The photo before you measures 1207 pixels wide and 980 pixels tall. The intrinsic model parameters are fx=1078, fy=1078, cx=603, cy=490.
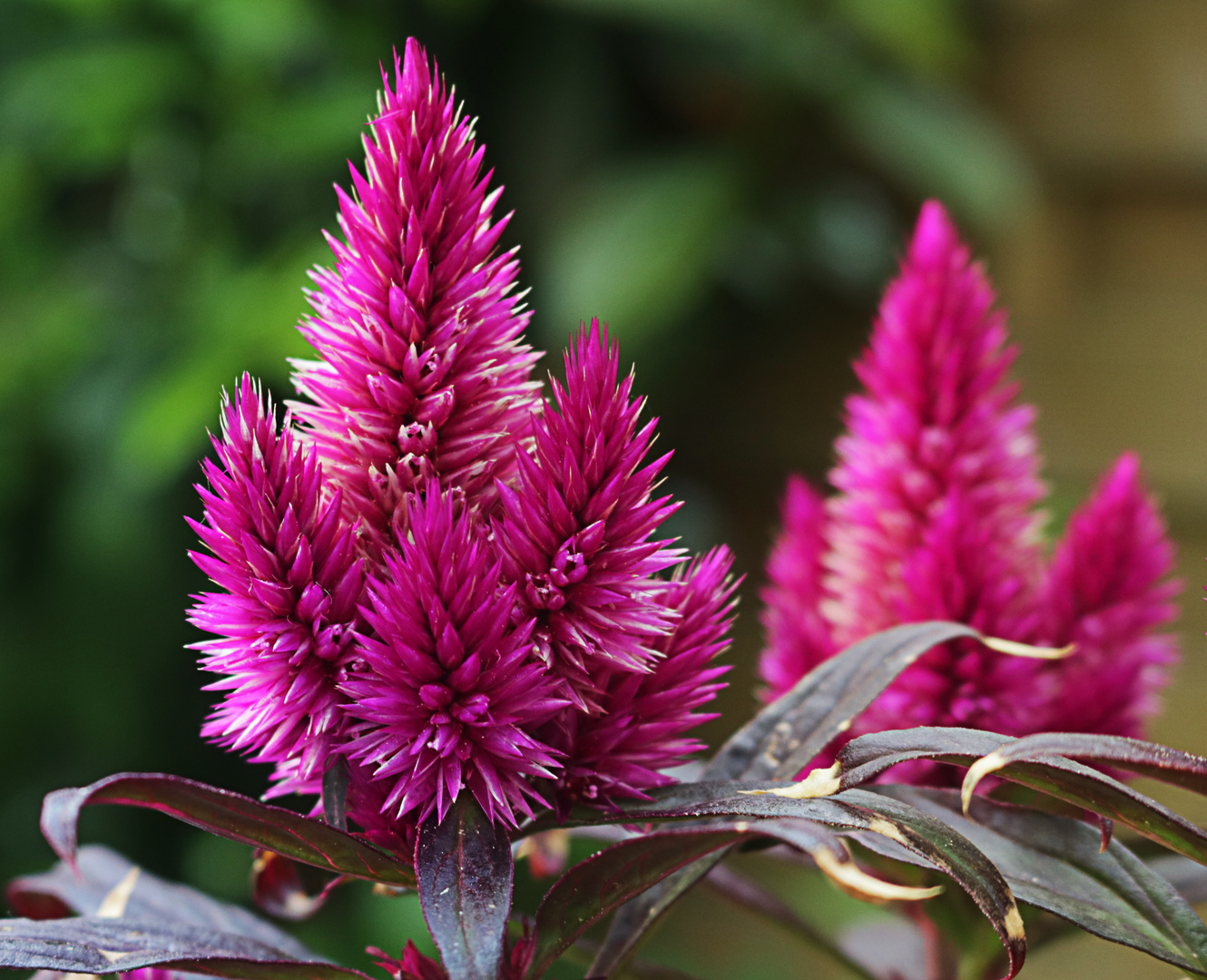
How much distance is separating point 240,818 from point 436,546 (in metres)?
0.08

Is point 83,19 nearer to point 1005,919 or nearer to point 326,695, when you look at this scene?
point 326,695

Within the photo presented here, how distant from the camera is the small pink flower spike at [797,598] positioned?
15.6 inches

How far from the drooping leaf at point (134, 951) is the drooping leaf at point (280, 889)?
5 cm

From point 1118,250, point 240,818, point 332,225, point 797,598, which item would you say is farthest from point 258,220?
point 240,818

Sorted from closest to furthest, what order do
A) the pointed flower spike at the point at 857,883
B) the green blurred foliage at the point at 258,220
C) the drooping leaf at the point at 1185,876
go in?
the pointed flower spike at the point at 857,883 < the drooping leaf at the point at 1185,876 < the green blurred foliage at the point at 258,220

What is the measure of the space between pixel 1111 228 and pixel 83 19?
155 cm

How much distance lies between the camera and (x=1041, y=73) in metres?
1.66

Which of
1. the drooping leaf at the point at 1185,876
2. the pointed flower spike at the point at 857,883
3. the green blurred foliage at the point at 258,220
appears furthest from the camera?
the green blurred foliage at the point at 258,220

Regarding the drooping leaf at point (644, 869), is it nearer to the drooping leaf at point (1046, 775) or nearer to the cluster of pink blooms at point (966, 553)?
the drooping leaf at point (1046, 775)

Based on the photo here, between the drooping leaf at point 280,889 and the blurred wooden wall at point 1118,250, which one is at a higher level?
the blurred wooden wall at point 1118,250

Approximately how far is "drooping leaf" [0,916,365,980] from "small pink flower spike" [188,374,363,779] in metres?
0.05

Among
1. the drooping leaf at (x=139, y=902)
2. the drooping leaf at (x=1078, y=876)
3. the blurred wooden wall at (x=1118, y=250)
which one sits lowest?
the drooping leaf at (x=139, y=902)

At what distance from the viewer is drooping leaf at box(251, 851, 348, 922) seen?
0.36 m

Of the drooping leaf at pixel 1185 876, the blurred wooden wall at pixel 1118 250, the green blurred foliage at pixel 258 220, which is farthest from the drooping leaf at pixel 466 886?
the blurred wooden wall at pixel 1118 250
